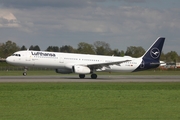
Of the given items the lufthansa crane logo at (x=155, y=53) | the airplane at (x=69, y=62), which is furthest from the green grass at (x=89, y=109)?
the lufthansa crane logo at (x=155, y=53)

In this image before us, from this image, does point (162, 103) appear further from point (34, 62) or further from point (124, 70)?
point (124, 70)

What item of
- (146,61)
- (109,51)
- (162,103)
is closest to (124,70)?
(146,61)

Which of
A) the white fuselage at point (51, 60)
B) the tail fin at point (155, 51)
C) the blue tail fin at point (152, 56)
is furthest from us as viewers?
the tail fin at point (155, 51)

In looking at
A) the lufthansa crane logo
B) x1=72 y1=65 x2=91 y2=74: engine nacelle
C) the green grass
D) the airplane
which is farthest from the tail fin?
the green grass

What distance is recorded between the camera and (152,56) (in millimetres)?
59656

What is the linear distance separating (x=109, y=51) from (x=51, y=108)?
131 metres

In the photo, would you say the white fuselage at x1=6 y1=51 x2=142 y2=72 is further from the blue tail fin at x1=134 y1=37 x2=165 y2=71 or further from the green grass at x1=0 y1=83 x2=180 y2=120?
the green grass at x1=0 y1=83 x2=180 y2=120

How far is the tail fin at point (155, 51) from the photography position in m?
59.6

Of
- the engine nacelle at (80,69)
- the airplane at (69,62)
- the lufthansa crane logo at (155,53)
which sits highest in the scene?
the lufthansa crane logo at (155,53)

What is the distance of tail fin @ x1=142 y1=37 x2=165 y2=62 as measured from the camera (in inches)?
2345

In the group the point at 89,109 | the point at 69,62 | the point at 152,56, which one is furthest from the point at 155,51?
the point at 89,109

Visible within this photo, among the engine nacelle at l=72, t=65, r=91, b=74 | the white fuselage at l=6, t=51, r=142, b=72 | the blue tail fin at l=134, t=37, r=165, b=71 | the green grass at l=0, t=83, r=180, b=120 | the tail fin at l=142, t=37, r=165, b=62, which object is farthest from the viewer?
the tail fin at l=142, t=37, r=165, b=62

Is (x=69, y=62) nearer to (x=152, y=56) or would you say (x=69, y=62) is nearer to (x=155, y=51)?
(x=152, y=56)

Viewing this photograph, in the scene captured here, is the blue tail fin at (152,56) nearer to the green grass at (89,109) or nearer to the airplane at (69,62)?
the airplane at (69,62)
